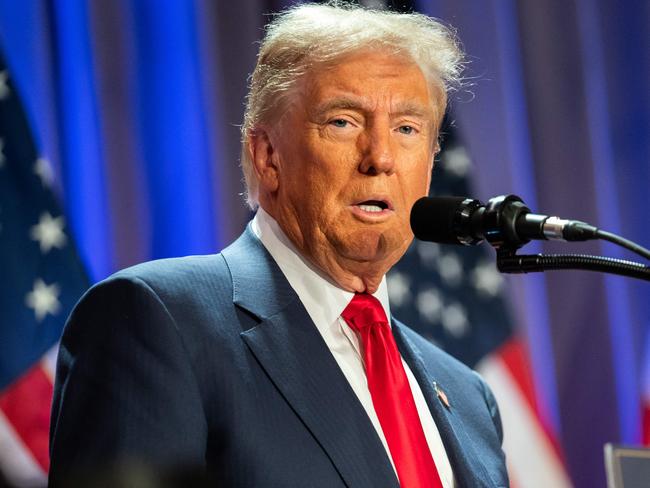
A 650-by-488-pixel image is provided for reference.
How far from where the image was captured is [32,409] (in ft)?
9.07

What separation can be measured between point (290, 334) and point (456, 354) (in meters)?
1.72

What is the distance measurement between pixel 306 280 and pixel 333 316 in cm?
10

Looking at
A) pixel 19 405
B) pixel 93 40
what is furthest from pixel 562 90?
pixel 19 405

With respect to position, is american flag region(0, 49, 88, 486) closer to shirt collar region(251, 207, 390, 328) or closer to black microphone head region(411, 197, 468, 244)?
shirt collar region(251, 207, 390, 328)

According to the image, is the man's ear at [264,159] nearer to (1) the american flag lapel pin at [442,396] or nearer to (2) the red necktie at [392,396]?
(2) the red necktie at [392,396]

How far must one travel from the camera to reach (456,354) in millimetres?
3496

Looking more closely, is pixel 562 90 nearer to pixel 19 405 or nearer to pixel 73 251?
pixel 73 251

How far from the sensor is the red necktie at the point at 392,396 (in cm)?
189

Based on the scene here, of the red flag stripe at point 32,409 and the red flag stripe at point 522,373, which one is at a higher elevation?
the red flag stripe at point 32,409

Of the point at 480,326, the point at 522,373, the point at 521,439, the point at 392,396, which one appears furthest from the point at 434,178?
the point at 392,396

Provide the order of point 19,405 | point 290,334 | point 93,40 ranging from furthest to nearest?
1. point 93,40
2. point 19,405
3. point 290,334

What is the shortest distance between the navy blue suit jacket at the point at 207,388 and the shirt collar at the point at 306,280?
69 millimetres

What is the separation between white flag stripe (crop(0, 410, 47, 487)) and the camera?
106 inches

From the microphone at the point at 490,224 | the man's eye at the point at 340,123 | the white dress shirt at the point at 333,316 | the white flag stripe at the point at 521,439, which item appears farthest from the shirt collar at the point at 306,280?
the white flag stripe at the point at 521,439
